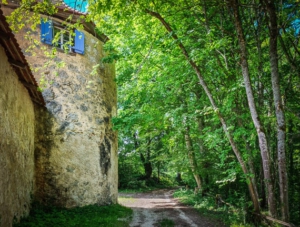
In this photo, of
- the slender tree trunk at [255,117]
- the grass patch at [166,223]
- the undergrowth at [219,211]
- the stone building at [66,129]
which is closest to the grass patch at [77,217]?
the stone building at [66,129]

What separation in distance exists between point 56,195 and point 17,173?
2819mm

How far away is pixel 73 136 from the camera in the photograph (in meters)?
9.61

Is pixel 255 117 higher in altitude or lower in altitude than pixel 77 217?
higher

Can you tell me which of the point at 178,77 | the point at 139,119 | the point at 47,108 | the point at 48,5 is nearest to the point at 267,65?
the point at 178,77

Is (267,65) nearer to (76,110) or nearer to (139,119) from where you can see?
(139,119)

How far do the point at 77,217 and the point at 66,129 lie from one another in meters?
3.32

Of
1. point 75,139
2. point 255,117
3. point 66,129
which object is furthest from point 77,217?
point 255,117

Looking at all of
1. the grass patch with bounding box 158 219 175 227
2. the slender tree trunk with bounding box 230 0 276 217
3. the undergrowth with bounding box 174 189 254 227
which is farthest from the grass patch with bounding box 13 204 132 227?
the slender tree trunk with bounding box 230 0 276 217

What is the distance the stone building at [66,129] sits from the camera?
27.7 ft

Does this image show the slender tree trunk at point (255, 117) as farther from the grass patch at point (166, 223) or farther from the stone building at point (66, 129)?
the stone building at point (66, 129)

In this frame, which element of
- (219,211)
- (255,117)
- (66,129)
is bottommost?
(219,211)

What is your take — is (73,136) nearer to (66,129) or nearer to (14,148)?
(66,129)

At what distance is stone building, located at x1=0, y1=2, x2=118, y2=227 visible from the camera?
8.43 meters

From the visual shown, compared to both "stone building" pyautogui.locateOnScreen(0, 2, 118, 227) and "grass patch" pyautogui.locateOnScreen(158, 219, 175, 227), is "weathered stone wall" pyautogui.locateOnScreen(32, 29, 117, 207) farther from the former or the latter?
"grass patch" pyautogui.locateOnScreen(158, 219, 175, 227)
